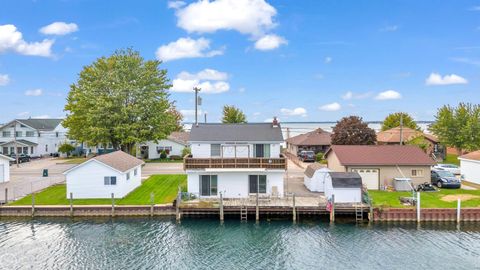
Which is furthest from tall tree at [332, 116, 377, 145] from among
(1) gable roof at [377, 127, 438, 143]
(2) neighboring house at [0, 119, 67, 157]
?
(2) neighboring house at [0, 119, 67, 157]

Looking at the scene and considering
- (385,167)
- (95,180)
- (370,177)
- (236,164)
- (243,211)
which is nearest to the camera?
(243,211)

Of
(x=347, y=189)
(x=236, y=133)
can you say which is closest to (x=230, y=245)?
(x=347, y=189)

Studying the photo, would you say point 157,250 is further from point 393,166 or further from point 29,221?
point 393,166

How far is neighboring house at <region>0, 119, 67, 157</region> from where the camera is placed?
6575 centimetres

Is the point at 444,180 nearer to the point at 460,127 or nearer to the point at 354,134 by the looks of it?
the point at 354,134

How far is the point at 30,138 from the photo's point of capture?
68500 mm

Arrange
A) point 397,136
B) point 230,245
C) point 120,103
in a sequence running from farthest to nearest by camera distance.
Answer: point 397,136 < point 120,103 < point 230,245

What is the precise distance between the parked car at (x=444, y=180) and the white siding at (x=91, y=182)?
92.3ft

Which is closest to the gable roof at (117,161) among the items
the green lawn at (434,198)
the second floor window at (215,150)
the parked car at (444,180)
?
the second floor window at (215,150)

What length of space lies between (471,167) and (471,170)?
305 millimetres

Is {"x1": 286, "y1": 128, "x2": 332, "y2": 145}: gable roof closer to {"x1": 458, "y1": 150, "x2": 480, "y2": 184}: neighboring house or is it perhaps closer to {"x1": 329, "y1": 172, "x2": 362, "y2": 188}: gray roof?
{"x1": 458, "y1": 150, "x2": 480, "y2": 184}: neighboring house

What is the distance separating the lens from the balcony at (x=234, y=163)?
29556mm

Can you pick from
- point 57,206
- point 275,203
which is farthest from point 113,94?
point 275,203

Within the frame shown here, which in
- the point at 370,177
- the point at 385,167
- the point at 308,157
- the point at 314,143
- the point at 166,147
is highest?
the point at 314,143
